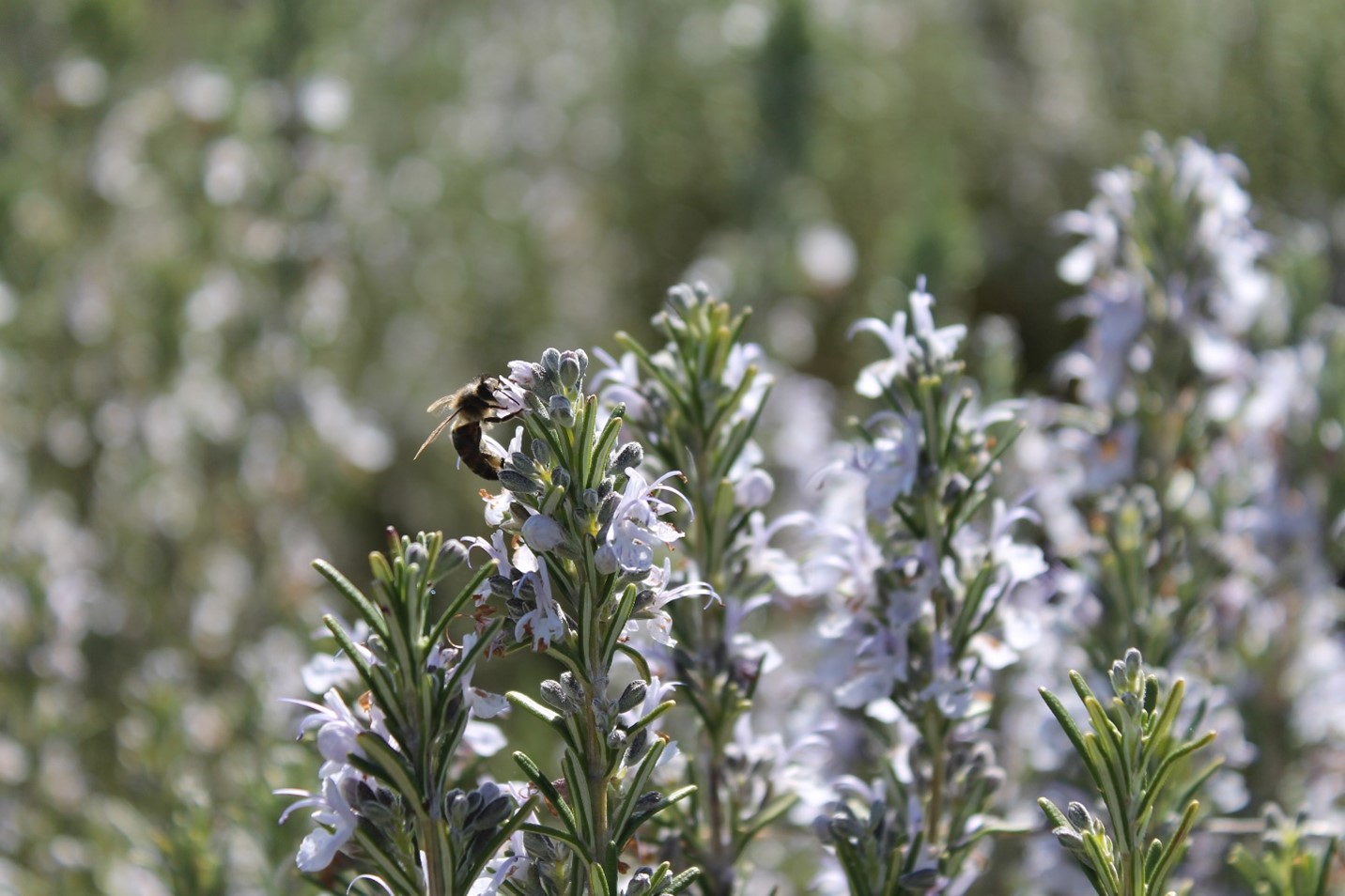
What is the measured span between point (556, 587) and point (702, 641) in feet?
0.96

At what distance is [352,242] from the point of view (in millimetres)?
4914

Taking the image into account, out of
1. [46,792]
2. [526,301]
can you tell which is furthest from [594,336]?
[46,792]

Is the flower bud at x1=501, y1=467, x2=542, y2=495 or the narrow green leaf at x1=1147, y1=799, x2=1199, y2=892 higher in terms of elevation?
the flower bud at x1=501, y1=467, x2=542, y2=495

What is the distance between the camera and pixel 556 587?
1.18m

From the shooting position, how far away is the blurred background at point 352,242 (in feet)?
8.86

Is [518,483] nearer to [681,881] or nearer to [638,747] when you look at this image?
[638,747]

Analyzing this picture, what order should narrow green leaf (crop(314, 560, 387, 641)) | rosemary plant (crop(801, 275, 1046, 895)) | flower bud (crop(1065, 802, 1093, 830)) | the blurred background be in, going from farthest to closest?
the blurred background < rosemary plant (crop(801, 275, 1046, 895)) < flower bud (crop(1065, 802, 1093, 830)) < narrow green leaf (crop(314, 560, 387, 641))

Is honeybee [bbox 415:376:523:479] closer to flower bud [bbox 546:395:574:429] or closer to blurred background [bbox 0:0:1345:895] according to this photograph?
flower bud [bbox 546:395:574:429]

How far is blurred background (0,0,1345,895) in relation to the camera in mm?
2699

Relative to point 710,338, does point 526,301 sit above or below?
above

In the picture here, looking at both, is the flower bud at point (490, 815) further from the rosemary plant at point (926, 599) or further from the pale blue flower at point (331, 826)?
the rosemary plant at point (926, 599)

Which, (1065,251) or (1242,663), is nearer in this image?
(1242,663)

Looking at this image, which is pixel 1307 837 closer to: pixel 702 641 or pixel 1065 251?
pixel 702 641

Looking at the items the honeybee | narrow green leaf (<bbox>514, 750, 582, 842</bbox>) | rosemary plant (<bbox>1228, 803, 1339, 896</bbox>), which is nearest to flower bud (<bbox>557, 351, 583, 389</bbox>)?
the honeybee
